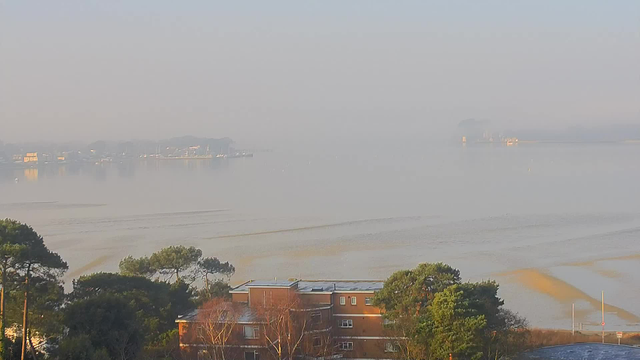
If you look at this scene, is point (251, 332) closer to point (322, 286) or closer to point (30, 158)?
point (322, 286)

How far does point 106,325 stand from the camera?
5027mm

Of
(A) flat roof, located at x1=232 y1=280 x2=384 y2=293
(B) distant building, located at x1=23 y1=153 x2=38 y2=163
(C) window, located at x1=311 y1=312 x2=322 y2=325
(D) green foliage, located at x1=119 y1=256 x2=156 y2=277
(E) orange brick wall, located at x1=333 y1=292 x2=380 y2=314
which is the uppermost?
(B) distant building, located at x1=23 y1=153 x2=38 y2=163

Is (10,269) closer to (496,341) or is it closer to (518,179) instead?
(496,341)

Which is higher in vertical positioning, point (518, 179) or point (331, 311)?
point (518, 179)

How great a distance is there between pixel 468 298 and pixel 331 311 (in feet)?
4.45

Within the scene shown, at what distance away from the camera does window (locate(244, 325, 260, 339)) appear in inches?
237

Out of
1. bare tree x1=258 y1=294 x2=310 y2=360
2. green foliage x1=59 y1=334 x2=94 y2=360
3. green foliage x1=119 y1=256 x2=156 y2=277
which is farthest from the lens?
green foliage x1=119 y1=256 x2=156 y2=277

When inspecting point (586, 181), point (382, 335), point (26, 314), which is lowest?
point (382, 335)

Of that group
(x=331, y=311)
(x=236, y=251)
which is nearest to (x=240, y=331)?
(x=331, y=311)

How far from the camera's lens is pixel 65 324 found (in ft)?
16.6

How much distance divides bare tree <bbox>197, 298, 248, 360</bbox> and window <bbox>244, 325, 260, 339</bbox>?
0.20ft

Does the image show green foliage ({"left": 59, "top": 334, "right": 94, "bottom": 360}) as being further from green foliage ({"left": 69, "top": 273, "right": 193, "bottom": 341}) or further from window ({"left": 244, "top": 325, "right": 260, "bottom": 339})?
window ({"left": 244, "top": 325, "right": 260, "bottom": 339})

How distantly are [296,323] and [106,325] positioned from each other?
169 cm

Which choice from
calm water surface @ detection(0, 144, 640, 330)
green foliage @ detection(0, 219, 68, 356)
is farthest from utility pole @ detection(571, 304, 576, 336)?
green foliage @ detection(0, 219, 68, 356)
